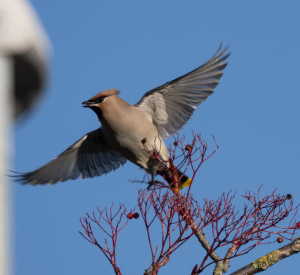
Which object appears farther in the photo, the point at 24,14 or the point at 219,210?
the point at 219,210

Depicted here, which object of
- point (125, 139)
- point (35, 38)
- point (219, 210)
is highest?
point (125, 139)

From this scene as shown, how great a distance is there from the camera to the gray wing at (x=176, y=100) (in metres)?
5.14

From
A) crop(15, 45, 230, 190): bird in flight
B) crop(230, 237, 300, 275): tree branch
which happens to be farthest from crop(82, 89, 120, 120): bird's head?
crop(230, 237, 300, 275): tree branch

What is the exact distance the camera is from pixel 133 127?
4.80 metres

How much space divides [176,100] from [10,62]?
12.0 feet

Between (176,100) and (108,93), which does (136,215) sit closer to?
(108,93)

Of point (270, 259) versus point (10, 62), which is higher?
point (10, 62)

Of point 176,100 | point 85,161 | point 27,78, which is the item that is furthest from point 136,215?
point 85,161

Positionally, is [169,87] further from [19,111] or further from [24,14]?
[24,14]

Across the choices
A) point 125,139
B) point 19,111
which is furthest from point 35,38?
point 125,139

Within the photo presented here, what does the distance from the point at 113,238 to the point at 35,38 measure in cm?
150

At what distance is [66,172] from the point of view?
18.6 ft

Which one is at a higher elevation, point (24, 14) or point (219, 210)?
A: point (24, 14)

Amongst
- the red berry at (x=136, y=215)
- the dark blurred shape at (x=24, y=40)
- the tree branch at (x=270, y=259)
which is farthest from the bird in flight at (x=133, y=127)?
the dark blurred shape at (x=24, y=40)
